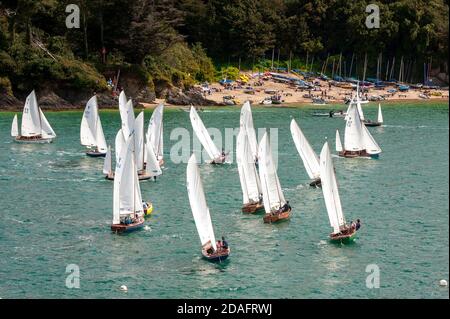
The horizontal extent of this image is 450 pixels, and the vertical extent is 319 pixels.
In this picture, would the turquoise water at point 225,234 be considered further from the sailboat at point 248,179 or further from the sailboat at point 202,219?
the sailboat at point 248,179

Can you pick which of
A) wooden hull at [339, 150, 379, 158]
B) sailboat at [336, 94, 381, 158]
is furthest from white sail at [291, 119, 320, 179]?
sailboat at [336, 94, 381, 158]

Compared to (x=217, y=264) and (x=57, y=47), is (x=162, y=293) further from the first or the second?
(x=57, y=47)

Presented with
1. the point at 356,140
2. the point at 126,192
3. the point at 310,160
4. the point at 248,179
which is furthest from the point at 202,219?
the point at 356,140

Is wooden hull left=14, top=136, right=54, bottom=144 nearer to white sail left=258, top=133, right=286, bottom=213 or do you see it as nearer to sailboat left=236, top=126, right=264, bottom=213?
sailboat left=236, top=126, right=264, bottom=213

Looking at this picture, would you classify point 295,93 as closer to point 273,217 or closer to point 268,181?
point 268,181

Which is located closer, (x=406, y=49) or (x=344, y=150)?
(x=344, y=150)

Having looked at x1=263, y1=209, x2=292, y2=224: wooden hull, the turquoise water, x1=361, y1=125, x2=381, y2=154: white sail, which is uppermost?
x1=361, y1=125, x2=381, y2=154: white sail

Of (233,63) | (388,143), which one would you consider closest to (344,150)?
(388,143)
